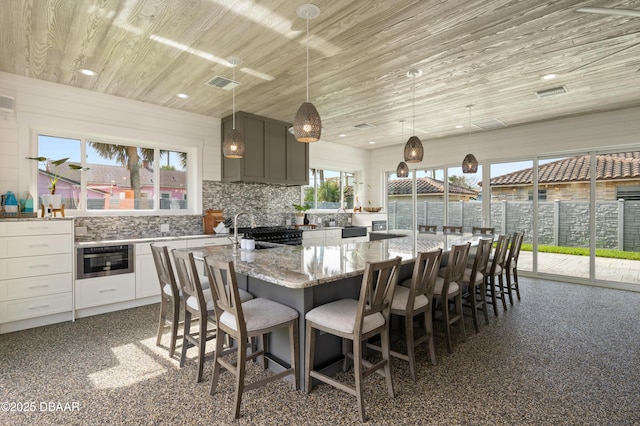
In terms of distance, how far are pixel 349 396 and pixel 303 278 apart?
3.13 feet

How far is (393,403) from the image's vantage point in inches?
83.9

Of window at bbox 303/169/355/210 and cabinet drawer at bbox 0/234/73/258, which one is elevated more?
window at bbox 303/169/355/210

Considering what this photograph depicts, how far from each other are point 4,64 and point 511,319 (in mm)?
6287

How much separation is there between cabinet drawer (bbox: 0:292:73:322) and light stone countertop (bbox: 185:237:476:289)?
1.95m

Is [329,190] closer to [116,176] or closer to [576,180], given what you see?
[116,176]

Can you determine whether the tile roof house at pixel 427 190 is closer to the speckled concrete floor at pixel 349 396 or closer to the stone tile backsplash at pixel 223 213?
the stone tile backsplash at pixel 223 213

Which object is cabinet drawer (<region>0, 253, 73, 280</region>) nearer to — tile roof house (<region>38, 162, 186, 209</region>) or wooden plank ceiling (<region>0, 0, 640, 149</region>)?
tile roof house (<region>38, 162, 186, 209</region>)

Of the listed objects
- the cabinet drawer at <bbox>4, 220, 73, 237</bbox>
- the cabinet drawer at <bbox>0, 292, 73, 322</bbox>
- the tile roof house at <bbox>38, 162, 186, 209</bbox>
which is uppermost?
the tile roof house at <bbox>38, 162, 186, 209</bbox>

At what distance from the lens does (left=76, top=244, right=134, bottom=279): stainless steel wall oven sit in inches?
149

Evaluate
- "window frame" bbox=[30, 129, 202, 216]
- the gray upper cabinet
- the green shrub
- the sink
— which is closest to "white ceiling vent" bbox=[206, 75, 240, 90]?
the gray upper cabinet

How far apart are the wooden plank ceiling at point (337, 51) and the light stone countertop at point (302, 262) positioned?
6.39 ft

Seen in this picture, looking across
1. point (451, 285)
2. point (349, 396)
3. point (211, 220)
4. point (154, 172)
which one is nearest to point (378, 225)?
point (211, 220)

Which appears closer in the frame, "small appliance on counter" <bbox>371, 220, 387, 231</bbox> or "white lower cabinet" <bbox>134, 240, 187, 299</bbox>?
"white lower cabinet" <bbox>134, 240, 187, 299</bbox>

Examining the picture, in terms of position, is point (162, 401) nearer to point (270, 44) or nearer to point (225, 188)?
point (270, 44)
